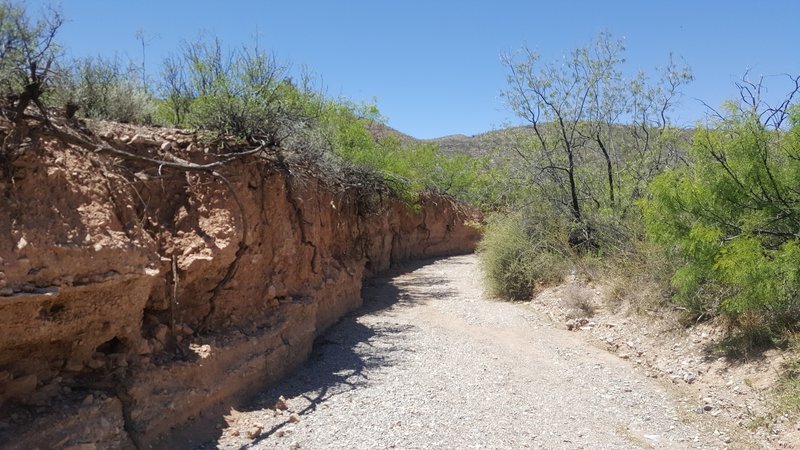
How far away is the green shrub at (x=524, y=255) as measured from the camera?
1319 cm

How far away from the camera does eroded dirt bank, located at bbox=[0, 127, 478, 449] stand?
15.0ft

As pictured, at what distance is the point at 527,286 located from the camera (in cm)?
1343

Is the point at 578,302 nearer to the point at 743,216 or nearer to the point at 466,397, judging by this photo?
the point at 743,216

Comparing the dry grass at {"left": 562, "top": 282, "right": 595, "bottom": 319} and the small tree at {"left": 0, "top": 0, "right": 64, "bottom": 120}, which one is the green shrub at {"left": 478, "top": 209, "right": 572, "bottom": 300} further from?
the small tree at {"left": 0, "top": 0, "right": 64, "bottom": 120}

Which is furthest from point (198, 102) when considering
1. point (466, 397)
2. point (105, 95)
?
point (466, 397)

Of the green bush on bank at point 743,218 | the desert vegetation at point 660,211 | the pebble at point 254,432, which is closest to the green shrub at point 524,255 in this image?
the desert vegetation at point 660,211

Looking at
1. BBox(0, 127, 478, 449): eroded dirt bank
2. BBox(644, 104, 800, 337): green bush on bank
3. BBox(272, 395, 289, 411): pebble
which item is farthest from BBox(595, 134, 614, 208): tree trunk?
BBox(272, 395, 289, 411): pebble

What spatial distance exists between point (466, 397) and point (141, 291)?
391 centimetres

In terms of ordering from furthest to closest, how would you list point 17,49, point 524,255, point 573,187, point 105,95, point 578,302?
point 573,187 → point 524,255 → point 578,302 → point 105,95 → point 17,49

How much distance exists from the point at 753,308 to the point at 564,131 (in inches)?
292

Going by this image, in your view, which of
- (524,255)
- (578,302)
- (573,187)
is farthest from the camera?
(573,187)

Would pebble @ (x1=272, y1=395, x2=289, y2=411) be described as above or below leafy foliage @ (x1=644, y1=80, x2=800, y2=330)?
below

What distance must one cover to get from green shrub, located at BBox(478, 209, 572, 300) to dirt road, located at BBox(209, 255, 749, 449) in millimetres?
2358

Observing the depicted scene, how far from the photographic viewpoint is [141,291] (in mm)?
5535
